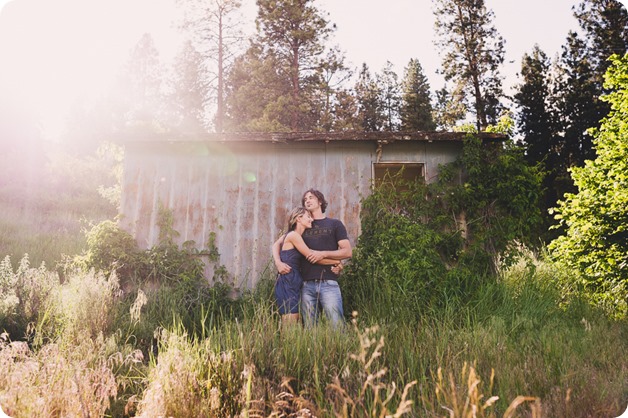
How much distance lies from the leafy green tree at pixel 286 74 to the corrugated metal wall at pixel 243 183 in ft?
25.7

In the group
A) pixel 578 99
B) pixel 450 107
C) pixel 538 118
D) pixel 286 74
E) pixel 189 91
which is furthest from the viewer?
pixel 286 74

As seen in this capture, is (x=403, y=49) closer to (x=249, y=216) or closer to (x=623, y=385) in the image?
(x=249, y=216)

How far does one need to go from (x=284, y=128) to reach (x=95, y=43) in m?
10.4

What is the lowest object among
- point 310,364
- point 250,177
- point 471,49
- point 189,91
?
point 310,364

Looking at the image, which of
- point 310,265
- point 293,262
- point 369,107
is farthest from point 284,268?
point 369,107

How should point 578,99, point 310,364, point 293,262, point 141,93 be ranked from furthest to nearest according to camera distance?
point 141,93 < point 578,99 < point 293,262 < point 310,364

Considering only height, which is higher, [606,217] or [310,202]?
[310,202]

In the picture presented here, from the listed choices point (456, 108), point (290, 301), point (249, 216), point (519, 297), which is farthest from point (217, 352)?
point (456, 108)

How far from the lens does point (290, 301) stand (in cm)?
481

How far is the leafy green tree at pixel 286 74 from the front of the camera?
14.9m

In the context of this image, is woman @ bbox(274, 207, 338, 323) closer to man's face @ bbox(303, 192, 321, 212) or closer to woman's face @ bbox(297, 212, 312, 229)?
woman's face @ bbox(297, 212, 312, 229)

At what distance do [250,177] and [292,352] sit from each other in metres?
4.59

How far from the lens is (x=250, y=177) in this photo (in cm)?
736

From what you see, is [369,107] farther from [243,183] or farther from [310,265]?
[310,265]
